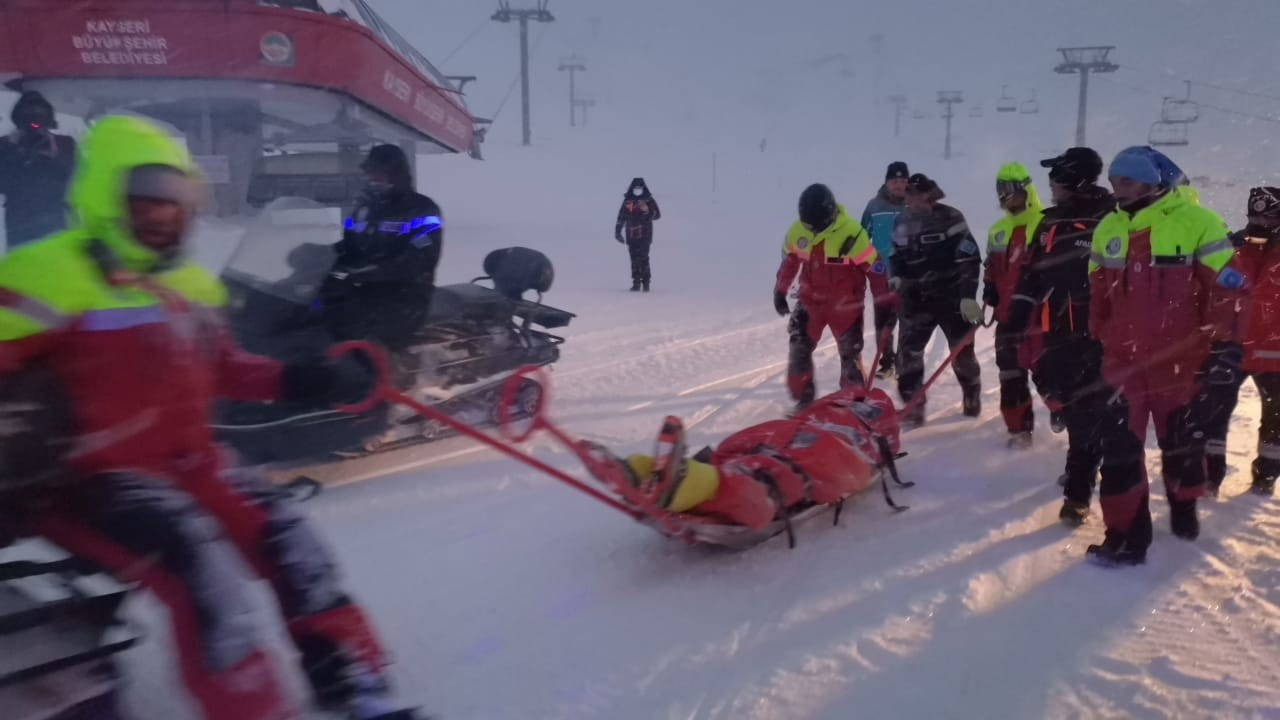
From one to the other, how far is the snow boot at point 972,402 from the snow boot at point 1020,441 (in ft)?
2.07

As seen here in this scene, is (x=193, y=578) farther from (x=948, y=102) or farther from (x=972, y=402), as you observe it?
(x=948, y=102)

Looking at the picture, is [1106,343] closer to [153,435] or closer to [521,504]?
[521,504]

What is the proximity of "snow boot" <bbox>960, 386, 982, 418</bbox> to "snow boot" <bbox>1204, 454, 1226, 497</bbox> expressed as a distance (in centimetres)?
163

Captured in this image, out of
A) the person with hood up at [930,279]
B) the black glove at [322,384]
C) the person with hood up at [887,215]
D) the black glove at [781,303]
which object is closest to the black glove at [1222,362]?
the person with hood up at [930,279]

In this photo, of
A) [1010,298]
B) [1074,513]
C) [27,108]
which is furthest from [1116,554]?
[27,108]

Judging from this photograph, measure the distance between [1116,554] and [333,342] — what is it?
3.51 metres

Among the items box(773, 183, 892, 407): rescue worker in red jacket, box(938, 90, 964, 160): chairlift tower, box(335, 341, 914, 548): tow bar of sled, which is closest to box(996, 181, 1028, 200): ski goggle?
box(773, 183, 892, 407): rescue worker in red jacket

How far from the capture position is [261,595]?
9.70 ft

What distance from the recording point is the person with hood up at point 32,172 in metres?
6.20

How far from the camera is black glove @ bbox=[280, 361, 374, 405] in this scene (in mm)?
2277

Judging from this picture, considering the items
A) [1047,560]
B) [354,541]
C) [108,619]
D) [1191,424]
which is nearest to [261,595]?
[354,541]

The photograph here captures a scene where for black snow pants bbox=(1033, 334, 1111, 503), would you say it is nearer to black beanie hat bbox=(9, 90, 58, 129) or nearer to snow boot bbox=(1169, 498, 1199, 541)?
snow boot bbox=(1169, 498, 1199, 541)

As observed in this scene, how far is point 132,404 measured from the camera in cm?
180

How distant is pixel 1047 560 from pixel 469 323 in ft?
11.0
